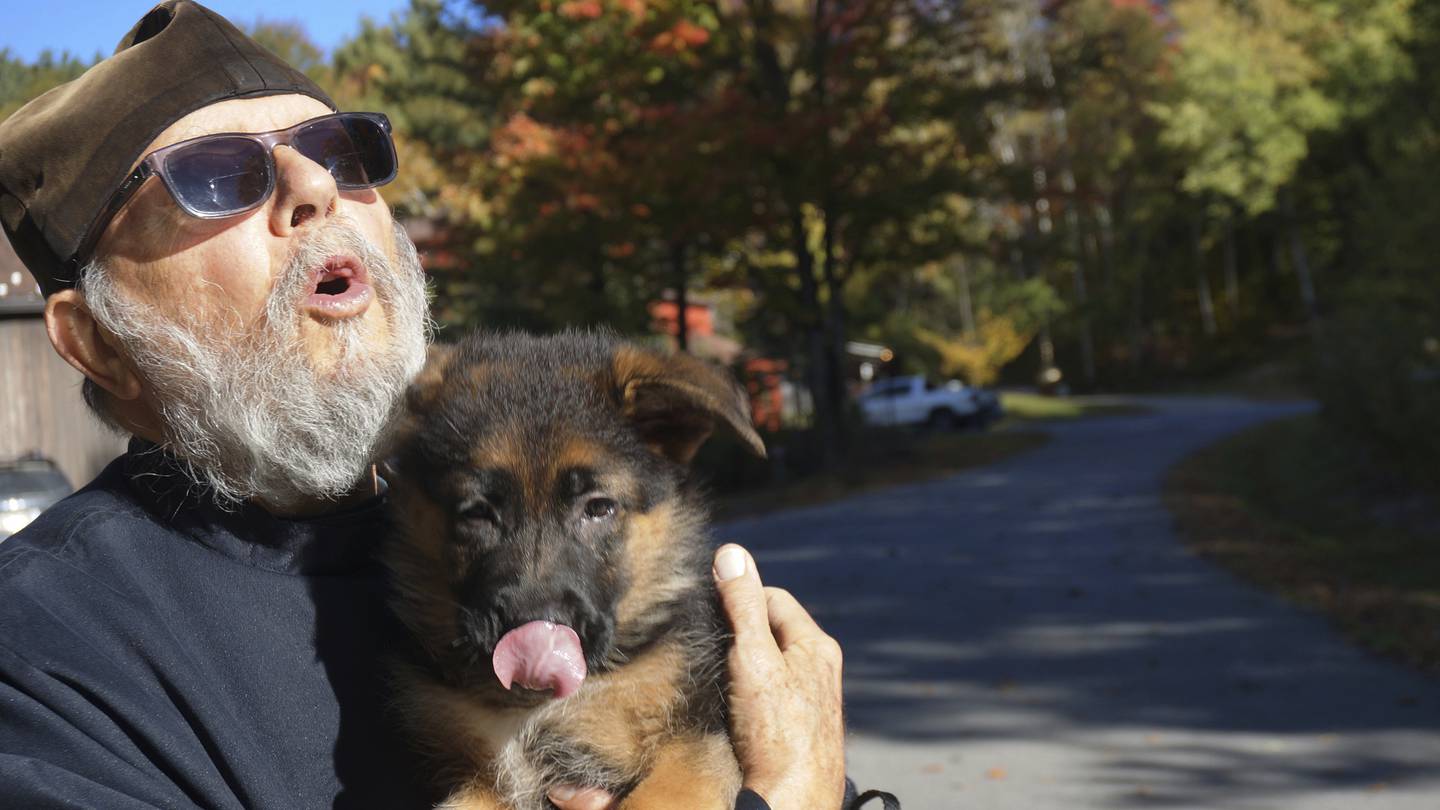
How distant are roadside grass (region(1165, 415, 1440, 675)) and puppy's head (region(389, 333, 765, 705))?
28.7 feet

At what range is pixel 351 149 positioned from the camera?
2840 mm

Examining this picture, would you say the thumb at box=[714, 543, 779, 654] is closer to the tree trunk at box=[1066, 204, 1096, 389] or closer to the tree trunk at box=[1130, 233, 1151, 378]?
the tree trunk at box=[1066, 204, 1096, 389]

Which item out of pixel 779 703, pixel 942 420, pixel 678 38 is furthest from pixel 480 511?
pixel 942 420

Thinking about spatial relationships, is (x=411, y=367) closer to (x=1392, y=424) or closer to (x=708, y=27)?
(x=1392, y=424)

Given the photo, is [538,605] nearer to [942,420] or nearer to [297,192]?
[297,192]

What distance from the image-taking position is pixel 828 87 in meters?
21.4

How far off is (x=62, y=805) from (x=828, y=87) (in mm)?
20500

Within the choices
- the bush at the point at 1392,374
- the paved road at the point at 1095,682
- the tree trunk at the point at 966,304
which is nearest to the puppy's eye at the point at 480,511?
the paved road at the point at 1095,682

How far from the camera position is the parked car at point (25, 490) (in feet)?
24.1

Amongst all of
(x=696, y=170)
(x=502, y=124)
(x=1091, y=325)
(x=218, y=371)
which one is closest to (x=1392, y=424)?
(x=696, y=170)

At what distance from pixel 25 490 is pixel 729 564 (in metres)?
6.12

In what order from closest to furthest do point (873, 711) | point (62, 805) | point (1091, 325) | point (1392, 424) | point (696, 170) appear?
point (62, 805) < point (873, 711) < point (1392, 424) < point (696, 170) < point (1091, 325)

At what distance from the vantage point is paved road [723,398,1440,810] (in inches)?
302

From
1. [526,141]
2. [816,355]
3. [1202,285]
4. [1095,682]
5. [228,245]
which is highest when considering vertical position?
[526,141]
